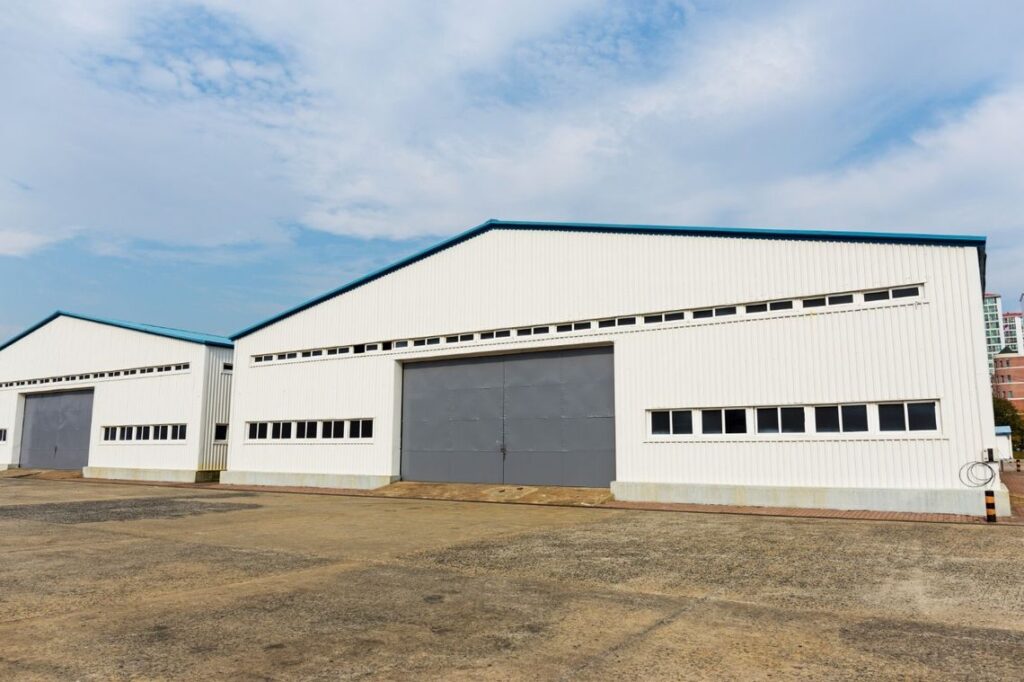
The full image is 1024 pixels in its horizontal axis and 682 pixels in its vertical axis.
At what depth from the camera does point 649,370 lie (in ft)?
74.3

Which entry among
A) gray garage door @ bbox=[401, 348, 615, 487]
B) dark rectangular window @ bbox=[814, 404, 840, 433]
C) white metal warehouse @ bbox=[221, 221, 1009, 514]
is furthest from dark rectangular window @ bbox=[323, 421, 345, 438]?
dark rectangular window @ bbox=[814, 404, 840, 433]

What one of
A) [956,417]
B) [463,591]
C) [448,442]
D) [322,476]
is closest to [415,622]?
[463,591]

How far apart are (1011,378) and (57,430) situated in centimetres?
16955

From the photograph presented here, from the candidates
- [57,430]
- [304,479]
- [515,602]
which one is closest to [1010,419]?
[304,479]

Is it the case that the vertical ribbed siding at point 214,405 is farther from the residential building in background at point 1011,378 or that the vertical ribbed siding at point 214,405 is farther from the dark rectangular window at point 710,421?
the residential building in background at point 1011,378

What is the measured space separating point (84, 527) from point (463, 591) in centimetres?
1167

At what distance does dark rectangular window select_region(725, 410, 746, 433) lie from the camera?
20.8 m

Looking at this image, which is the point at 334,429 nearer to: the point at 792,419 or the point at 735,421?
the point at 735,421

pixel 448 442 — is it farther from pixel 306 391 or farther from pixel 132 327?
pixel 132 327

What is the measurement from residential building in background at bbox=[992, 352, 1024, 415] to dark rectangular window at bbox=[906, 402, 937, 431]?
15576 centimetres

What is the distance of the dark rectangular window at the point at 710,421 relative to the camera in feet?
69.7

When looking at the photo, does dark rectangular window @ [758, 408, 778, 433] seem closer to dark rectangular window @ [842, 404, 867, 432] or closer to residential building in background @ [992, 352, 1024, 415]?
dark rectangular window @ [842, 404, 867, 432]

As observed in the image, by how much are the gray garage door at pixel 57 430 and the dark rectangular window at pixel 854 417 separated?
1603 inches

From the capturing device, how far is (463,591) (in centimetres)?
917
